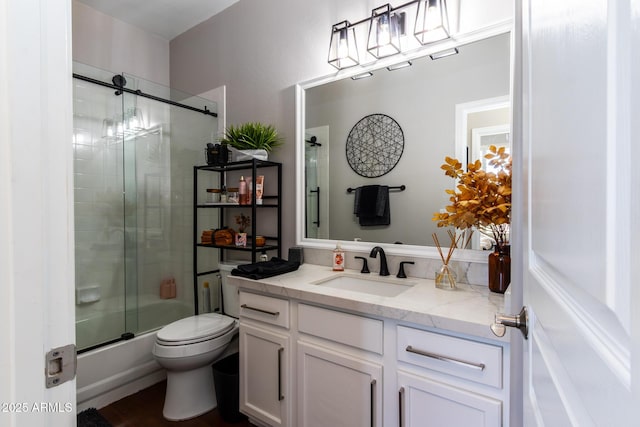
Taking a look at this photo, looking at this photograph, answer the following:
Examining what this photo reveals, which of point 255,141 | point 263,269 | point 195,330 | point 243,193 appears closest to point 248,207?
point 243,193

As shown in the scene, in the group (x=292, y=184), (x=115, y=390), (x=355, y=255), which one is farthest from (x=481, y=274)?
(x=115, y=390)

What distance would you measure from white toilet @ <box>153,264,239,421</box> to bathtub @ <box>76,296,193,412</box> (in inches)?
16.8

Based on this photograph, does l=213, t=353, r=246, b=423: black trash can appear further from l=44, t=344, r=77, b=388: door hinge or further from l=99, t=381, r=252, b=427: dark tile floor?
l=44, t=344, r=77, b=388: door hinge

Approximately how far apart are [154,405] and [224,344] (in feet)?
2.03

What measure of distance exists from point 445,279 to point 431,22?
48.5 inches

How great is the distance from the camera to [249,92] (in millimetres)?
2328

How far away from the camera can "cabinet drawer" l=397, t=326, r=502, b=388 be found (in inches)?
38.2

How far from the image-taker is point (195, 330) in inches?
72.6

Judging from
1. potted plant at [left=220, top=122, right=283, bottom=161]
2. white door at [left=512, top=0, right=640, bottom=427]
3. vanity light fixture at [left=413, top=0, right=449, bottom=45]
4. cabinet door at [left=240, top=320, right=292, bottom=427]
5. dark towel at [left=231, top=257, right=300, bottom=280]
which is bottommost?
cabinet door at [left=240, top=320, right=292, bottom=427]

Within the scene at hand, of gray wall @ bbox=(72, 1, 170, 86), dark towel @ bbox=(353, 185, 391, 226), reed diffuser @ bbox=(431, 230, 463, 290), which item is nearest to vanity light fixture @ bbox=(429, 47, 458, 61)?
dark towel @ bbox=(353, 185, 391, 226)

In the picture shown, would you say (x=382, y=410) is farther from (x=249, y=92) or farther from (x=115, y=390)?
(x=249, y=92)

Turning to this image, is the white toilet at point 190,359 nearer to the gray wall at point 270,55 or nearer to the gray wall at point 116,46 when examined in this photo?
the gray wall at point 270,55

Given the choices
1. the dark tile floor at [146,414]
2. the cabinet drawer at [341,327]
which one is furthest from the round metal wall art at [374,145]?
the dark tile floor at [146,414]

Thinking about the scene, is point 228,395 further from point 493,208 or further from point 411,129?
point 411,129
